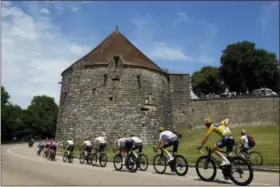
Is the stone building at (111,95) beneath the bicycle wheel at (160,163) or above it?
above

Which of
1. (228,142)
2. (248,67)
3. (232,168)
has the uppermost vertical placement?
(248,67)

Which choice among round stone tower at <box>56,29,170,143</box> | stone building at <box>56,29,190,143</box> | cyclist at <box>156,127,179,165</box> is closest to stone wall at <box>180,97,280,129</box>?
stone building at <box>56,29,190,143</box>

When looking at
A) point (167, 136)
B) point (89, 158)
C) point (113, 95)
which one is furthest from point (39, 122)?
point (167, 136)

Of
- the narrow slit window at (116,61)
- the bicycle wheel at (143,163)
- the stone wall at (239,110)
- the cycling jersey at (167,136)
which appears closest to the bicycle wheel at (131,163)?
the bicycle wheel at (143,163)

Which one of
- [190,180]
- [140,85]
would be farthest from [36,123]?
[190,180]

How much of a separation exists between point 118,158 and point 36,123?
58.0 meters

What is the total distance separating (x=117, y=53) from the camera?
38.2m

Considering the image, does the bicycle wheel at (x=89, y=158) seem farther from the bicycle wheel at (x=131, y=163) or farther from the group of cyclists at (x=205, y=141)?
the bicycle wheel at (x=131, y=163)

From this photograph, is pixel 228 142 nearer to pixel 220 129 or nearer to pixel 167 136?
pixel 220 129

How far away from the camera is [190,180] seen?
1012cm

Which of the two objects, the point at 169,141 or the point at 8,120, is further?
the point at 8,120

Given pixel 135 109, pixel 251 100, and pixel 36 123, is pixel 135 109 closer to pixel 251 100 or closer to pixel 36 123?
pixel 251 100

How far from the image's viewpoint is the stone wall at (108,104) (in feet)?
119

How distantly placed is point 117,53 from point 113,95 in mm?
4657
